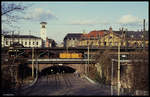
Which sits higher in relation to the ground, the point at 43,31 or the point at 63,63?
the point at 43,31

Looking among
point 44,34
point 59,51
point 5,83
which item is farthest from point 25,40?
point 5,83

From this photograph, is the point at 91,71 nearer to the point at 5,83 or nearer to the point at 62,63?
the point at 62,63

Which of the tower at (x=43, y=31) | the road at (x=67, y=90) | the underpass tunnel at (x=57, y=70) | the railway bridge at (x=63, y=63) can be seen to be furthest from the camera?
the tower at (x=43, y=31)

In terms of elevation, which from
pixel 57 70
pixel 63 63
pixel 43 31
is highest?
pixel 43 31

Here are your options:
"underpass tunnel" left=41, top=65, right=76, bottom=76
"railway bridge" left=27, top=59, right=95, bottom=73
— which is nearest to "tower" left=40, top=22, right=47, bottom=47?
"underpass tunnel" left=41, top=65, right=76, bottom=76

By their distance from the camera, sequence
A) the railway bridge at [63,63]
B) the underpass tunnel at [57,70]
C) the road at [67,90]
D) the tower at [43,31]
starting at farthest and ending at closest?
the tower at [43,31] < the underpass tunnel at [57,70] < the railway bridge at [63,63] < the road at [67,90]

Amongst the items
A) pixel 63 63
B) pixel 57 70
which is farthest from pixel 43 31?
pixel 63 63

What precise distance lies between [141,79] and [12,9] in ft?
41.0

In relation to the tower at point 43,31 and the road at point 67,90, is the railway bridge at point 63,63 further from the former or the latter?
the tower at point 43,31

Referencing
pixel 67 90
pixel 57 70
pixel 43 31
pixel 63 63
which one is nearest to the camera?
pixel 67 90

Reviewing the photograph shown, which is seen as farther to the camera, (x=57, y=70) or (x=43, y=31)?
(x=43, y=31)

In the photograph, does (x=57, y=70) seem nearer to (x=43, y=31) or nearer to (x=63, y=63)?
(x=63, y=63)

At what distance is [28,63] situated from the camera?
4784cm

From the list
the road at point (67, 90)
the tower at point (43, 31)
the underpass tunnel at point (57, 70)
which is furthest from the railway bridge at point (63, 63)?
the tower at point (43, 31)
